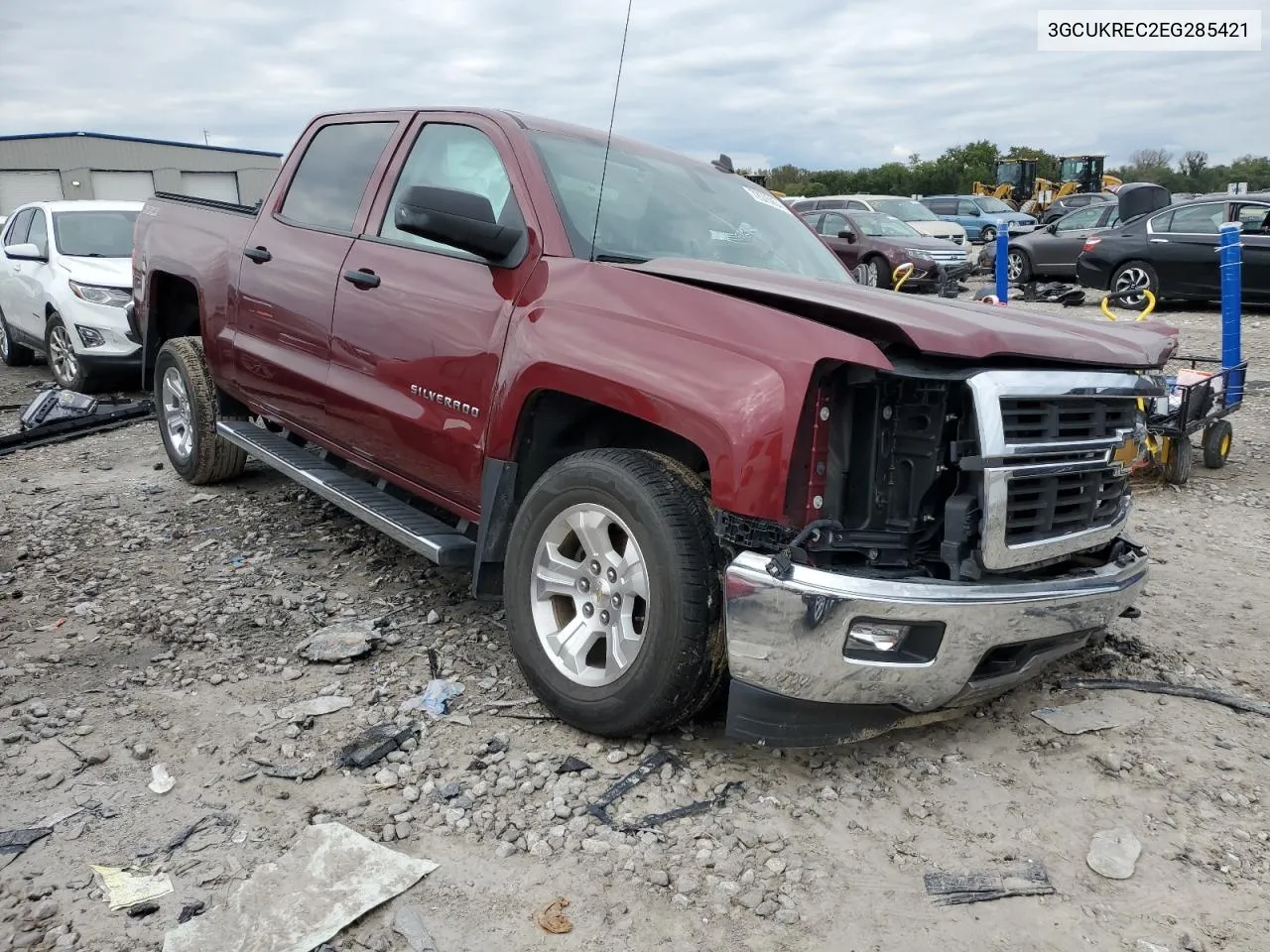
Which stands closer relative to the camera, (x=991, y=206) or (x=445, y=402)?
(x=445, y=402)

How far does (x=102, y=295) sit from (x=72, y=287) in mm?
298

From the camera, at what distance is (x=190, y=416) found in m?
5.64

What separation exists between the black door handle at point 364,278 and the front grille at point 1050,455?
2294mm

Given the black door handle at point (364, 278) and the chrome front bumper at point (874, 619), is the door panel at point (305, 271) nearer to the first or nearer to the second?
the black door handle at point (364, 278)

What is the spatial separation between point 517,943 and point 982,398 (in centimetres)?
170

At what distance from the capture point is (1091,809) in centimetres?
281

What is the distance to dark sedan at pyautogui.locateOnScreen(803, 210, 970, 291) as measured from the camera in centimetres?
1638

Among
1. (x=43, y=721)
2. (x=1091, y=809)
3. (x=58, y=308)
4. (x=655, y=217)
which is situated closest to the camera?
(x=1091, y=809)

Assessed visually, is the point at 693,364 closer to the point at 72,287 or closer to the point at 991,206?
the point at 72,287

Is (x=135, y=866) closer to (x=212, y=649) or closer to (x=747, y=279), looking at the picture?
(x=212, y=649)

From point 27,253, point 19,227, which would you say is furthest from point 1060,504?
point 19,227

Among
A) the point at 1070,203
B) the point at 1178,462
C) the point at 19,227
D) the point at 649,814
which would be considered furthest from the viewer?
the point at 1070,203

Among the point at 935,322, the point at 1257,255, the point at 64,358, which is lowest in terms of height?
the point at 64,358

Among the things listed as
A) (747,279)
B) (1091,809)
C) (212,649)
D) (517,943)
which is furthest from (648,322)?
(212,649)
